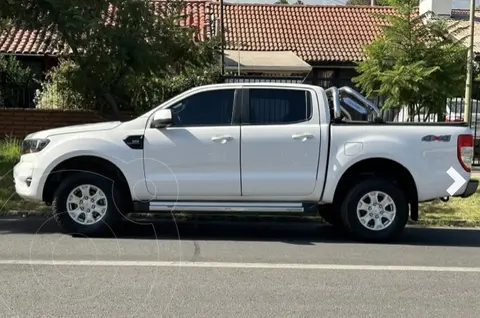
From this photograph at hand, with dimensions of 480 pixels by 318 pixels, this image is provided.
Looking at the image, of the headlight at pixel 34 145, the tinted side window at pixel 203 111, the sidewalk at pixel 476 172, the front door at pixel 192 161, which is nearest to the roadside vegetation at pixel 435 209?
the headlight at pixel 34 145

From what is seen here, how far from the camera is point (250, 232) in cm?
893

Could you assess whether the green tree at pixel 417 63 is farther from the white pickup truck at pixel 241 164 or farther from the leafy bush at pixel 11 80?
the leafy bush at pixel 11 80

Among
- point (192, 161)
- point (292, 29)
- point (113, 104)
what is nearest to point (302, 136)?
point (192, 161)

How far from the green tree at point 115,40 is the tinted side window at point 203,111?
477 cm

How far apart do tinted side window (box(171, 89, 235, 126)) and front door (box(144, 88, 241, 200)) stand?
13cm

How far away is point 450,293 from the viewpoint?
6.04 meters

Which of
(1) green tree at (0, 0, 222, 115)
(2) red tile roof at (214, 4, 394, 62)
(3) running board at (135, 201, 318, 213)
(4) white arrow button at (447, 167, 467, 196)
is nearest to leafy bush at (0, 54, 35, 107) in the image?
(1) green tree at (0, 0, 222, 115)

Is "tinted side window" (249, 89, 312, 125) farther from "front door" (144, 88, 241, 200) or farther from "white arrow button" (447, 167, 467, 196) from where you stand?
"white arrow button" (447, 167, 467, 196)

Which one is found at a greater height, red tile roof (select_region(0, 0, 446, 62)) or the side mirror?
red tile roof (select_region(0, 0, 446, 62))

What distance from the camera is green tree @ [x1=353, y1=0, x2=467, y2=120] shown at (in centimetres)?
1404

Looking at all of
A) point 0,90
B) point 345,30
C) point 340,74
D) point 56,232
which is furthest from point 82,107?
point 345,30

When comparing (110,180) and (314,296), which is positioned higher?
(110,180)

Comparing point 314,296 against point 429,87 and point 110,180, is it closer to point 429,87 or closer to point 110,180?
point 110,180

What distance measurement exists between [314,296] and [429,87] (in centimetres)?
932
